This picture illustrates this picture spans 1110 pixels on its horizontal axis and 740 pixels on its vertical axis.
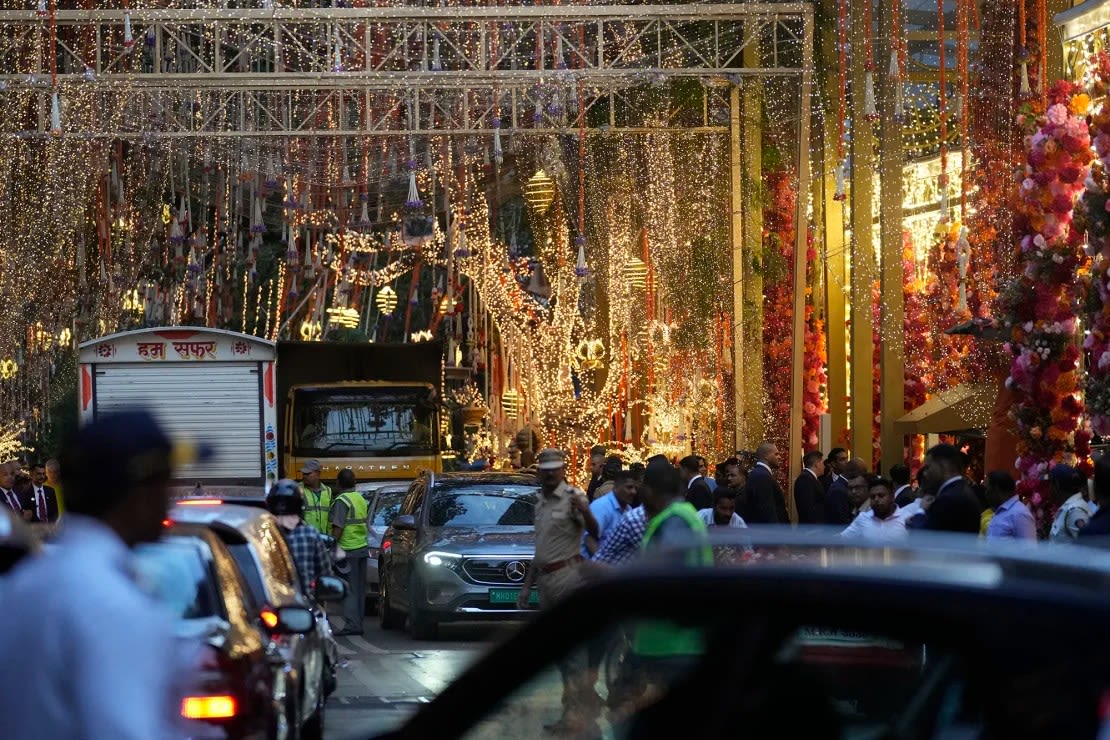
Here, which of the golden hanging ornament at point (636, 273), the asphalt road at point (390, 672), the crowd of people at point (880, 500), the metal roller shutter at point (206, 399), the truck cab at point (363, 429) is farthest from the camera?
the golden hanging ornament at point (636, 273)

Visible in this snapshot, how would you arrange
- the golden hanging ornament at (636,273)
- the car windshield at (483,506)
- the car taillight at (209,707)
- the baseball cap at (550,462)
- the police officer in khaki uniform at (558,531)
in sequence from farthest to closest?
1. the golden hanging ornament at (636,273)
2. the car windshield at (483,506)
3. the baseball cap at (550,462)
4. the police officer in khaki uniform at (558,531)
5. the car taillight at (209,707)

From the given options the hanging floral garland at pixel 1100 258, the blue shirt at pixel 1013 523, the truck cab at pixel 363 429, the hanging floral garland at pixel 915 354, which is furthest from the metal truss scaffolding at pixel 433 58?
the blue shirt at pixel 1013 523

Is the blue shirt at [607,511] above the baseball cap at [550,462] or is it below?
below

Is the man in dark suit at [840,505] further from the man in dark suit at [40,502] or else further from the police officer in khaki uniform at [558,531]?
the man in dark suit at [40,502]

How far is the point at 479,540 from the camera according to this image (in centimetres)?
1962

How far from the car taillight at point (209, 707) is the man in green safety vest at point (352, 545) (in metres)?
12.4

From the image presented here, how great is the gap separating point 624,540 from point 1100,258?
4.27 m

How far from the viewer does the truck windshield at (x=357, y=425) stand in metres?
32.5

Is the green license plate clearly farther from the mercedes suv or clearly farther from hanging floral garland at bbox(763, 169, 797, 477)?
hanging floral garland at bbox(763, 169, 797, 477)

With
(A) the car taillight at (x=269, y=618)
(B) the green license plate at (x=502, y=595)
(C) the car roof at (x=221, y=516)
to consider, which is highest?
(C) the car roof at (x=221, y=516)

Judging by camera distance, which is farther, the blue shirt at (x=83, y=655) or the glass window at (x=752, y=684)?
the blue shirt at (x=83, y=655)

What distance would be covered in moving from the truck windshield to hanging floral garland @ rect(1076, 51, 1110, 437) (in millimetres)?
19349

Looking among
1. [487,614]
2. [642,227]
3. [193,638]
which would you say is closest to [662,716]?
[193,638]

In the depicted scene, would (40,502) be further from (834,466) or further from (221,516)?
(221,516)
